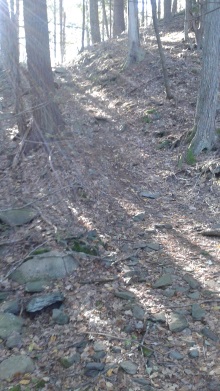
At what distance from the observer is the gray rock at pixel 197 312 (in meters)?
5.55

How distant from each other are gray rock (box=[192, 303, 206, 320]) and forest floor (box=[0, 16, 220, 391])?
2cm

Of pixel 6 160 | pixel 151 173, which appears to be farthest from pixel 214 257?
pixel 6 160

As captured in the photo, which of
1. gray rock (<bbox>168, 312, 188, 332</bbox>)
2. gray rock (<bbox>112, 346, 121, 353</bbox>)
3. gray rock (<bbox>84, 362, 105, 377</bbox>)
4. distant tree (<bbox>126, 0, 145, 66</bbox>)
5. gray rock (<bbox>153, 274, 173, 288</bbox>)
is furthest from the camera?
distant tree (<bbox>126, 0, 145, 66</bbox>)

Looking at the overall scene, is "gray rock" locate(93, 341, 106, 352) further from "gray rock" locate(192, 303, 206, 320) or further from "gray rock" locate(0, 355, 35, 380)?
"gray rock" locate(192, 303, 206, 320)

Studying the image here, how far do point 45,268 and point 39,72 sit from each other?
5.34 meters

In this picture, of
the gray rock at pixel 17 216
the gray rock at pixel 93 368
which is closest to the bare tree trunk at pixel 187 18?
the gray rock at pixel 17 216

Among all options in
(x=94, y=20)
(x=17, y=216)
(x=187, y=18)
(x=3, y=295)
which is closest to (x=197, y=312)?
(x=3, y=295)

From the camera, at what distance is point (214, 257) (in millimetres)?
6992

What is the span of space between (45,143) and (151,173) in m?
2.62

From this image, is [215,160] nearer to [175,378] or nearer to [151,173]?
[151,173]

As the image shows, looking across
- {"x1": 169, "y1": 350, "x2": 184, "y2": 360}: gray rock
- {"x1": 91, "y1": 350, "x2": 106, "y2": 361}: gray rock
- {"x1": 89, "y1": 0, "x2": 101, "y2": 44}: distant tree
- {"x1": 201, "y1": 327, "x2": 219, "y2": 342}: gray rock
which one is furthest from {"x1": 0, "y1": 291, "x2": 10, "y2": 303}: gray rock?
{"x1": 89, "y1": 0, "x2": 101, "y2": 44}: distant tree

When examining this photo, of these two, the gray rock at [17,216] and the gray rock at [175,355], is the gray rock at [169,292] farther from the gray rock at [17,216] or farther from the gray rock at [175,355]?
the gray rock at [17,216]

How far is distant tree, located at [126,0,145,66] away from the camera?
16.8m

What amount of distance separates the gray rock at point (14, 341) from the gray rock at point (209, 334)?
2.15 m
